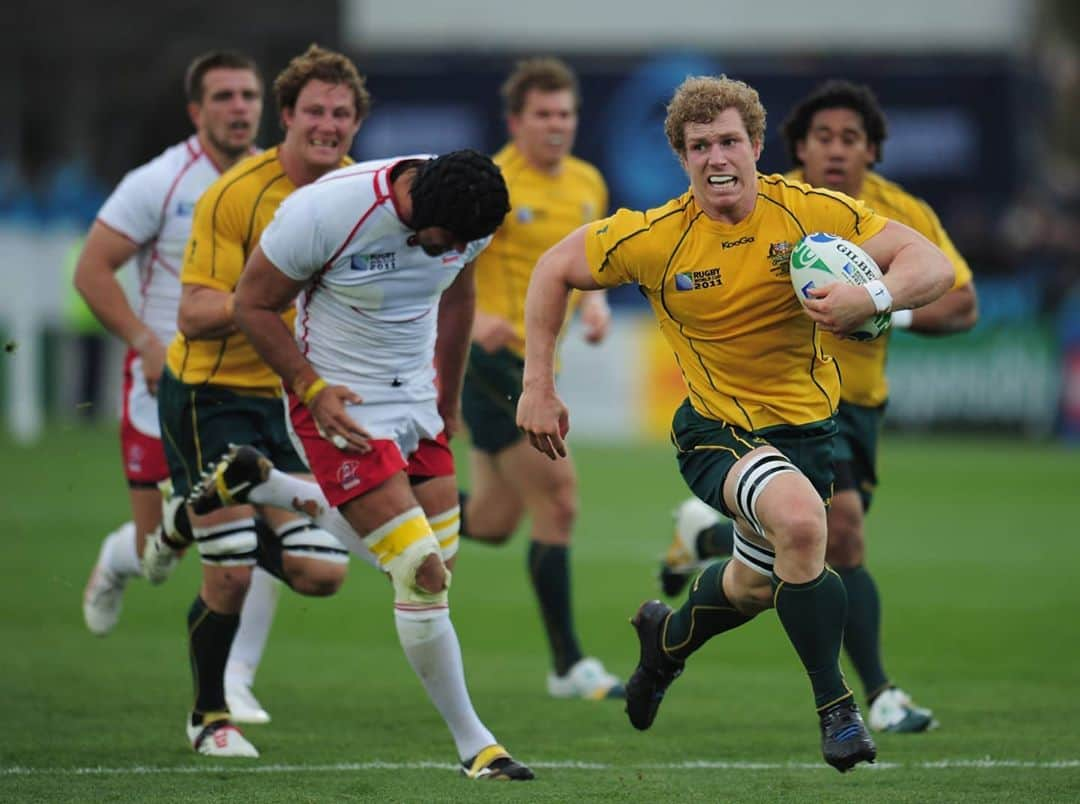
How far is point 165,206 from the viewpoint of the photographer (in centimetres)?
876

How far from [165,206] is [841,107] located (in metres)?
3.01

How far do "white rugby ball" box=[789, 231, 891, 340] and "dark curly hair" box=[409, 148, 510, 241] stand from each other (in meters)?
1.02

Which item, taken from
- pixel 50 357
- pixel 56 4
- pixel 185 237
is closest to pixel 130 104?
pixel 56 4

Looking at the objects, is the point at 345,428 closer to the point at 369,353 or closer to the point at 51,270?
the point at 369,353

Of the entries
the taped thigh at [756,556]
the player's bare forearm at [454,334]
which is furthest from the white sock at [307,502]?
the taped thigh at [756,556]

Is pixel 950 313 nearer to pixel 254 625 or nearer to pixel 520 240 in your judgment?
pixel 520 240

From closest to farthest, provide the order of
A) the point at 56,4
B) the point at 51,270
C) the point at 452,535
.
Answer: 1. the point at 452,535
2. the point at 51,270
3. the point at 56,4

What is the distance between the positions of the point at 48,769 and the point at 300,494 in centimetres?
139

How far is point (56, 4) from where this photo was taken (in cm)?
2875

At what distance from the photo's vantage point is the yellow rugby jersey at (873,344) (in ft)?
29.0

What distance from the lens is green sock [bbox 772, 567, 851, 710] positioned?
6.73 metres

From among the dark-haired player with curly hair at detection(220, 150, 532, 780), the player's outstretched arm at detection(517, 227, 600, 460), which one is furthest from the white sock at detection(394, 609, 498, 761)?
the player's outstretched arm at detection(517, 227, 600, 460)

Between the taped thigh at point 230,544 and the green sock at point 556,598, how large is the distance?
211 cm

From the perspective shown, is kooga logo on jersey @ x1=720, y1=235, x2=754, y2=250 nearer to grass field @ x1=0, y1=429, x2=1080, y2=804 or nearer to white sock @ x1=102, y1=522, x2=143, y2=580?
grass field @ x1=0, y1=429, x2=1080, y2=804
